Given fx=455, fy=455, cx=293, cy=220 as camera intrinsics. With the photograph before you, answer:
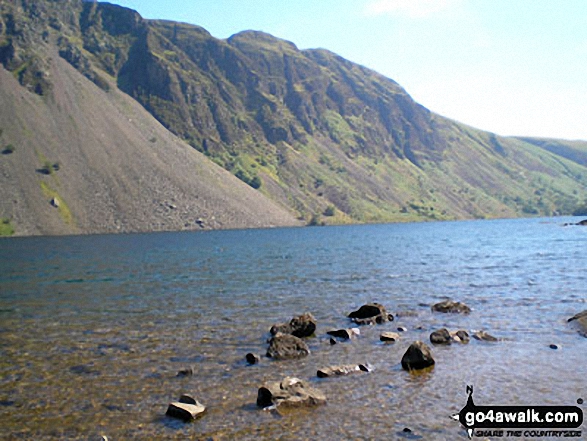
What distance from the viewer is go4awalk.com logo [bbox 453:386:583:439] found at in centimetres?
1213

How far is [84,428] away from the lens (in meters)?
12.9

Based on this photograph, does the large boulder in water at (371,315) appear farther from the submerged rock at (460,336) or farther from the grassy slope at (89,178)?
the grassy slope at (89,178)

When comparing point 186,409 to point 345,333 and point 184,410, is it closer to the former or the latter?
point 184,410

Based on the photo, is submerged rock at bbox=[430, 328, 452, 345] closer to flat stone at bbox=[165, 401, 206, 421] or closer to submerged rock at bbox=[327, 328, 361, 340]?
submerged rock at bbox=[327, 328, 361, 340]

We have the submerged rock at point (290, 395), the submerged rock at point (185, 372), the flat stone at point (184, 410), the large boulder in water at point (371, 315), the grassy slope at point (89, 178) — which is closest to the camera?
the flat stone at point (184, 410)

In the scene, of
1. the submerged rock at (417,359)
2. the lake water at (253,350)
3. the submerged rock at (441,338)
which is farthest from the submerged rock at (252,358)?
the submerged rock at (441,338)

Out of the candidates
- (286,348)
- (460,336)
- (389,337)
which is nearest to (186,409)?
(286,348)

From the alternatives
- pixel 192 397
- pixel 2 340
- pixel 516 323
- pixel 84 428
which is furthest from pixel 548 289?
pixel 2 340

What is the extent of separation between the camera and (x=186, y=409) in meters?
13.4

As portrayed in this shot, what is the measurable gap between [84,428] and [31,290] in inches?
1287

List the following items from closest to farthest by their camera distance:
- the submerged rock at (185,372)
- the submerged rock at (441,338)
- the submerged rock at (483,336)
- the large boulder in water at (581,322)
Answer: the submerged rock at (185,372) < the submerged rock at (441,338) < the submerged rock at (483,336) < the large boulder in water at (581,322)

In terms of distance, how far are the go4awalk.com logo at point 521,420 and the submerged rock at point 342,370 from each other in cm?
453

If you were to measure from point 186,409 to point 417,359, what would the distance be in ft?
29.3

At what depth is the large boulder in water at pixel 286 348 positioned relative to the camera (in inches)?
769
